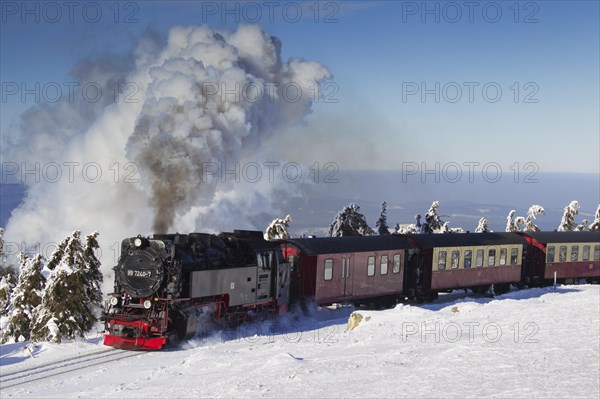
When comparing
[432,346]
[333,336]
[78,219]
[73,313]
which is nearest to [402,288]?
[333,336]

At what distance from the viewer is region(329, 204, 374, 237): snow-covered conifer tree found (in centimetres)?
4191

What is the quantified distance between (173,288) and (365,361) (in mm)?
5287

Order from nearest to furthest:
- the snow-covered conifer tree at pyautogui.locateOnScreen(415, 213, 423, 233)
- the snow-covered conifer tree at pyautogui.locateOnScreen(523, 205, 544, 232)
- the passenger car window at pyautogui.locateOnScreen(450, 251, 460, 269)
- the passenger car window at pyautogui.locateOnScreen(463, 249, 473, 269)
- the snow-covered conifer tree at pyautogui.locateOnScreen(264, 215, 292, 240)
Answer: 1. the passenger car window at pyautogui.locateOnScreen(450, 251, 460, 269)
2. the passenger car window at pyautogui.locateOnScreen(463, 249, 473, 269)
3. the snow-covered conifer tree at pyautogui.locateOnScreen(264, 215, 292, 240)
4. the snow-covered conifer tree at pyautogui.locateOnScreen(415, 213, 423, 233)
5. the snow-covered conifer tree at pyautogui.locateOnScreen(523, 205, 544, 232)

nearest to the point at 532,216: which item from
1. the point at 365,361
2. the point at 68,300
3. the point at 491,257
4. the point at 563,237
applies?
the point at 563,237

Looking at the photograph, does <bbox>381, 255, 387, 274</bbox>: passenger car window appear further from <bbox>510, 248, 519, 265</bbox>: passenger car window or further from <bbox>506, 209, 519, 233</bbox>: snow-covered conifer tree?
<bbox>506, 209, 519, 233</bbox>: snow-covered conifer tree

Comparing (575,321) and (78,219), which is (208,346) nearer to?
(575,321)

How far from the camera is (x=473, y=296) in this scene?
28031 mm

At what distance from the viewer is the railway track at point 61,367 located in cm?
1270

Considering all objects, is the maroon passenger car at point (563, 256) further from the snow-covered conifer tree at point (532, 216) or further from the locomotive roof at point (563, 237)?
the snow-covered conifer tree at point (532, 216)

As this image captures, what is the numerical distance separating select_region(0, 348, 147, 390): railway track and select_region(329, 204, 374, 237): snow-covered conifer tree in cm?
2757

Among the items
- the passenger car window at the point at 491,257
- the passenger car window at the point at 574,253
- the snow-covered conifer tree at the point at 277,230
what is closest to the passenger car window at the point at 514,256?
the passenger car window at the point at 491,257

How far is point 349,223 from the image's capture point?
42.1 metres

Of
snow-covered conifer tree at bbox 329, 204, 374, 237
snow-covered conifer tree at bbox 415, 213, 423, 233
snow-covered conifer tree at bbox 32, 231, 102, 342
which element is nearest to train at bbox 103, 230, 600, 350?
snow-covered conifer tree at bbox 32, 231, 102, 342

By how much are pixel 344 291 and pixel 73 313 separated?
350 inches
